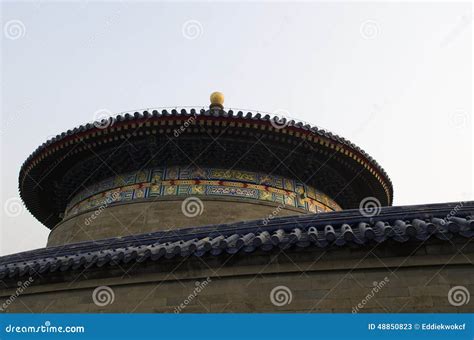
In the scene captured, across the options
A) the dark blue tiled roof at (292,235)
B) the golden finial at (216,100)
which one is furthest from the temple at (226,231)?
the golden finial at (216,100)

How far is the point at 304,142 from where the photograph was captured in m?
10.9

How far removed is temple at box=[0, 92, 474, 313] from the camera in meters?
5.27

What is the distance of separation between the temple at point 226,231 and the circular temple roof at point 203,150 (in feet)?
0.10

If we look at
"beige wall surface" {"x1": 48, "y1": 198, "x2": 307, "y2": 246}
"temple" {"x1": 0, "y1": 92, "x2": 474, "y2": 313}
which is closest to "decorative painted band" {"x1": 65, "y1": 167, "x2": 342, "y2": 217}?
"temple" {"x1": 0, "y1": 92, "x2": 474, "y2": 313}

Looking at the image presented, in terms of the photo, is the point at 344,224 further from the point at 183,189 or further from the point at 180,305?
the point at 183,189

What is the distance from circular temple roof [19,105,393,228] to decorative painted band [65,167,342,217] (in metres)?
0.19

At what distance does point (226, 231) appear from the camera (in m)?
6.51

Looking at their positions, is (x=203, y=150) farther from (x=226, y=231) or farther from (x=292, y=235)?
(x=292, y=235)

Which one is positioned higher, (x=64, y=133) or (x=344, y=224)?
(x=64, y=133)

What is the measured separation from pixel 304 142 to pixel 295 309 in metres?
5.98

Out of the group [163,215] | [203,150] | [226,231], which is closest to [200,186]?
[203,150]

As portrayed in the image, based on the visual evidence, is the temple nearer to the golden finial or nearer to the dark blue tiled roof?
the dark blue tiled roof

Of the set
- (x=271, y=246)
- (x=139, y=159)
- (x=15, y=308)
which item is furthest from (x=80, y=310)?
(x=139, y=159)
